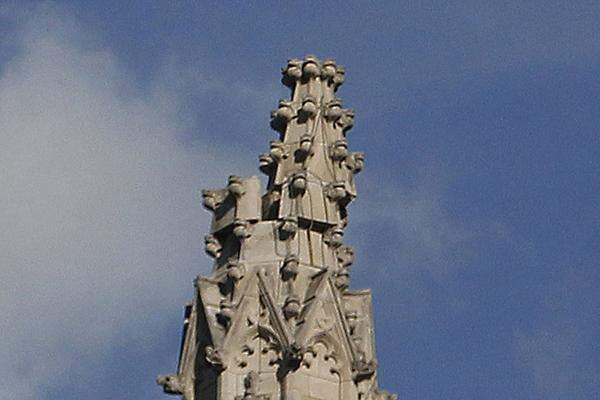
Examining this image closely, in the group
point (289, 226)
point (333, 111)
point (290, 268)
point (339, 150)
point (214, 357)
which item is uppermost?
point (333, 111)

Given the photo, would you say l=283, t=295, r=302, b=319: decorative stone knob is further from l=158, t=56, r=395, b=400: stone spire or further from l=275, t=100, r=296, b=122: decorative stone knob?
l=275, t=100, r=296, b=122: decorative stone knob

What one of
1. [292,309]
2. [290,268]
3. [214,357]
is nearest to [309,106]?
[290,268]

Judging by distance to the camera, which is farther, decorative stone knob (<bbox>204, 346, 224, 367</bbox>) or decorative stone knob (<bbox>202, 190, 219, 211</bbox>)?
decorative stone knob (<bbox>202, 190, 219, 211</bbox>)

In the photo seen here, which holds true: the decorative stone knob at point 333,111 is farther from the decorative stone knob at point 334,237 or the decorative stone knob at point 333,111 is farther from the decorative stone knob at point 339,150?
the decorative stone knob at point 334,237

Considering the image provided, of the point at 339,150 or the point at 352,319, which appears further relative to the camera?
the point at 339,150

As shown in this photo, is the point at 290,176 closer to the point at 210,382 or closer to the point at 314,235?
the point at 314,235

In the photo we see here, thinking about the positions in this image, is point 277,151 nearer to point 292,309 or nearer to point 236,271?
point 236,271

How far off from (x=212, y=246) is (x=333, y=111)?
8.58 feet

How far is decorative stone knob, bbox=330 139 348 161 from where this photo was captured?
31.1 meters

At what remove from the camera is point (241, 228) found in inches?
1187

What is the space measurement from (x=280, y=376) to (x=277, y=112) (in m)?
4.47

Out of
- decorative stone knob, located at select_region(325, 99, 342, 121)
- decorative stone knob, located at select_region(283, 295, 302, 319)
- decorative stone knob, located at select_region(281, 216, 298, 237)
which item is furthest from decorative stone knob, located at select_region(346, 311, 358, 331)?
decorative stone knob, located at select_region(325, 99, 342, 121)

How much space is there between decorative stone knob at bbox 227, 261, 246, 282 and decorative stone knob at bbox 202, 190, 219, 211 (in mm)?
1281

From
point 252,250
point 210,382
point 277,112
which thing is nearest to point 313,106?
point 277,112
